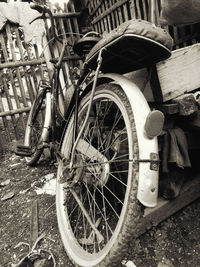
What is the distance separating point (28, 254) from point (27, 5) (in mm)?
3982

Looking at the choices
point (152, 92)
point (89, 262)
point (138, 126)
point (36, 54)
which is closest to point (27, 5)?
point (36, 54)

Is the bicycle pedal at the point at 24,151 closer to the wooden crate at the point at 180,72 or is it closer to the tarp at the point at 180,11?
the wooden crate at the point at 180,72

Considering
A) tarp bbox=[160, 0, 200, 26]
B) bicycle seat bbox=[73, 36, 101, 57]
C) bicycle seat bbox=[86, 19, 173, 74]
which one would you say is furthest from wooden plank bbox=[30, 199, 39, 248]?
tarp bbox=[160, 0, 200, 26]

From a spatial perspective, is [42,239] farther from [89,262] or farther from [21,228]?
[89,262]

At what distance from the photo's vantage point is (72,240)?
1.45 meters

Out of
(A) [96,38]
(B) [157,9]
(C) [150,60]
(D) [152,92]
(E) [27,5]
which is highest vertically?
(E) [27,5]

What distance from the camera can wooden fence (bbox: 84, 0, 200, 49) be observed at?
1.97m

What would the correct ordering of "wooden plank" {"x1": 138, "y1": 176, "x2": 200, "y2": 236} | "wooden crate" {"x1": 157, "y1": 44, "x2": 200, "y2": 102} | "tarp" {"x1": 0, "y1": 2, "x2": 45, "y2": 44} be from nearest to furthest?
"wooden crate" {"x1": 157, "y1": 44, "x2": 200, "y2": 102} < "wooden plank" {"x1": 138, "y1": 176, "x2": 200, "y2": 236} < "tarp" {"x1": 0, "y1": 2, "x2": 45, "y2": 44}

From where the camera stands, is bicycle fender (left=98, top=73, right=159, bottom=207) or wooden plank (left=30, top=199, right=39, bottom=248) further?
wooden plank (left=30, top=199, right=39, bottom=248)

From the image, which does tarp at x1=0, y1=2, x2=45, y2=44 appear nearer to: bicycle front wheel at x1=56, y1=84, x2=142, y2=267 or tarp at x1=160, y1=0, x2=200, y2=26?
bicycle front wheel at x1=56, y1=84, x2=142, y2=267

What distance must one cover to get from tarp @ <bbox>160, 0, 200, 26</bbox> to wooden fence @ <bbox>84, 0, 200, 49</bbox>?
0.33 m

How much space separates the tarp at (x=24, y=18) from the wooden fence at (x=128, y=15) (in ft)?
3.30

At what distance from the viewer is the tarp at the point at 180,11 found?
133 centimetres

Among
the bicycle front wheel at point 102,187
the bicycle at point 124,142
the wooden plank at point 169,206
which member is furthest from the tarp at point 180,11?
the wooden plank at point 169,206
